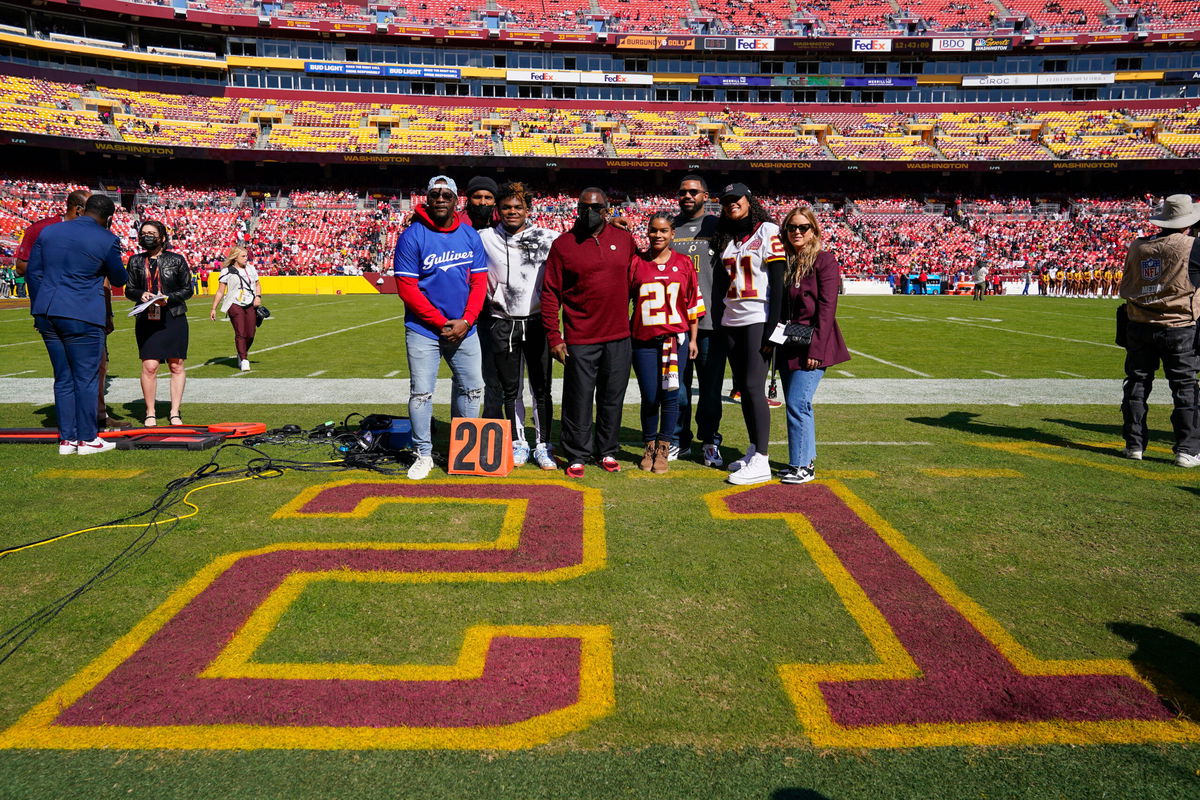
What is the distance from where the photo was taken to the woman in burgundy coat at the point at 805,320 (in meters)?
4.95

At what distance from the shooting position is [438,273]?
510 centimetres

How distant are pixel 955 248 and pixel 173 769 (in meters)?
46.6

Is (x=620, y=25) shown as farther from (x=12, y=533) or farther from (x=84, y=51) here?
(x=12, y=533)

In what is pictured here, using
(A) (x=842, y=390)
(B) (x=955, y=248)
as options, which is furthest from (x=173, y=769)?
(B) (x=955, y=248)

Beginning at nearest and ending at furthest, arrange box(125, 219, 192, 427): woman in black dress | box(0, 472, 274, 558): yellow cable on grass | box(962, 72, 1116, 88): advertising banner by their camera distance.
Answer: box(0, 472, 274, 558): yellow cable on grass < box(125, 219, 192, 427): woman in black dress < box(962, 72, 1116, 88): advertising banner

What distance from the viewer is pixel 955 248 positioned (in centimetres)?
4203

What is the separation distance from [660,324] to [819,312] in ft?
3.69

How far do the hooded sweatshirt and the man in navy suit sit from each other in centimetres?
243

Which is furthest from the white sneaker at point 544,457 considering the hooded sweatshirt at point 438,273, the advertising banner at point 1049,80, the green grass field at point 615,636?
the advertising banner at point 1049,80

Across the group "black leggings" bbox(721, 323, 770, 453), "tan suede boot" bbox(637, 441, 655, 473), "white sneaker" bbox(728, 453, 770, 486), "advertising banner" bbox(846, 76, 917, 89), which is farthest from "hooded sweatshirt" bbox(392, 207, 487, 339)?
"advertising banner" bbox(846, 76, 917, 89)

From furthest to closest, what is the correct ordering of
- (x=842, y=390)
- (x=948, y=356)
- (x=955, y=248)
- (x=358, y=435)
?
(x=955, y=248) → (x=948, y=356) → (x=842, y=390) → (x=358, y=435)

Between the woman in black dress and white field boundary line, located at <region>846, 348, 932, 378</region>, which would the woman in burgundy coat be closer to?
the woman in black dress

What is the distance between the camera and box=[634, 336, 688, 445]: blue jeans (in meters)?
5.42

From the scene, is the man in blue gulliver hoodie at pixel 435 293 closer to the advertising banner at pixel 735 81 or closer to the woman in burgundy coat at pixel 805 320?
the woman in burgundy coat at pixel 805 320
